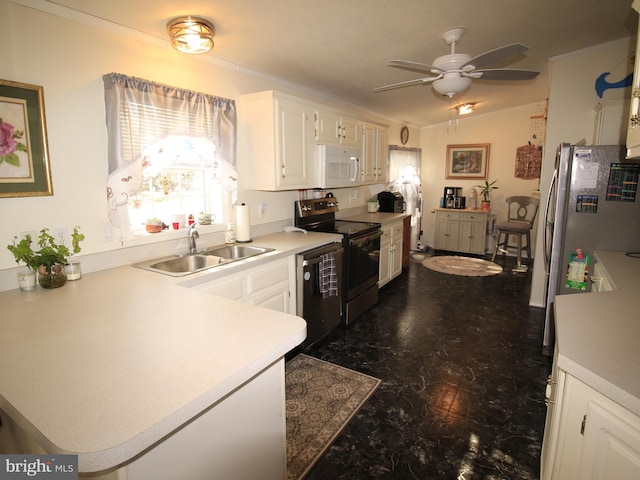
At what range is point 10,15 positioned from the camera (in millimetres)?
1709

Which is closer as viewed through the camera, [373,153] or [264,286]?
[264,286]

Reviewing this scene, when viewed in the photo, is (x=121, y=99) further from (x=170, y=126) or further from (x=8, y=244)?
(x=8, y=244)

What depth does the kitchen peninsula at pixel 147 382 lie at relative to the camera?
0.80m

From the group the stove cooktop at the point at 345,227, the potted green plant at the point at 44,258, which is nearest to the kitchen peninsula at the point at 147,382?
the potted green plant at the point at 44,258

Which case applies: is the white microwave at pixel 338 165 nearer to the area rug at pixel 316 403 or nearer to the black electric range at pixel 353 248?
the black electric range at pixel 353 248

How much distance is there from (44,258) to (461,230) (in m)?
5.90

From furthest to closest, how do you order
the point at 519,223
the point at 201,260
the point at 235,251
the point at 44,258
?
the point at 519,223 < the point at 235,251 < the point at 201,260 < the point at 44,258

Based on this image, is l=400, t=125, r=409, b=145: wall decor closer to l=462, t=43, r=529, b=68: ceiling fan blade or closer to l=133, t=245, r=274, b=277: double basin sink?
l=462, t=43, r=529, b=68: ceiling fan blade

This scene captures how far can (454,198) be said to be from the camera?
6.34 metres

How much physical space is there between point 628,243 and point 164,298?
306cm

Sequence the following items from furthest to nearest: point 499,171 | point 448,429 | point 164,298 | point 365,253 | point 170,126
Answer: point 499,171
point 365,253
point 170,126
point 448,429
point 164,298

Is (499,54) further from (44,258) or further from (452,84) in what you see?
(44,258)

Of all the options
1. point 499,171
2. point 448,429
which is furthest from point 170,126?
point 499,171

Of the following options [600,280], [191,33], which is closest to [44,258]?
[191,33]
